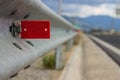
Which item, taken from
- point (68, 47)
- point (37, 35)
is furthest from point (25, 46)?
point (68, 47)

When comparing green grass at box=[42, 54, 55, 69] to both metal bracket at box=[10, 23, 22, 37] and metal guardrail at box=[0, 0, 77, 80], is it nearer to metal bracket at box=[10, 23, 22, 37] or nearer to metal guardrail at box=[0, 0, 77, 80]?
metal guardrail at box=[0, 0, 77, 80]

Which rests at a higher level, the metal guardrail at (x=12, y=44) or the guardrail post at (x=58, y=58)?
the metal guardrail at (x=12, y=44)

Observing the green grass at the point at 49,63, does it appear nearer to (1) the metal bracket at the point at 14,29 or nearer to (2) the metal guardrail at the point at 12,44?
(2) the metal guardrail at the point at 12,44

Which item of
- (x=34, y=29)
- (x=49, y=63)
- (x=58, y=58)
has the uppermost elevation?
(x=34, y=29)

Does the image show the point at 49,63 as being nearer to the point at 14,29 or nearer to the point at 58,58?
the point at 58,58

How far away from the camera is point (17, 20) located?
4848 millimetres

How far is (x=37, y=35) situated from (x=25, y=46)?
18 cm

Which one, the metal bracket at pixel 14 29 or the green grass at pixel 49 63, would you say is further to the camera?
the green grass at pixel 49 63

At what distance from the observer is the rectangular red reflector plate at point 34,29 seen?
4.81 m

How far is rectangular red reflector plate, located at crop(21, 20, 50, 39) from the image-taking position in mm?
4812

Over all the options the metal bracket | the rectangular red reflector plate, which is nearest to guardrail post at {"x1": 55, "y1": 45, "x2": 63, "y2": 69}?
the rectangular red reflector plate

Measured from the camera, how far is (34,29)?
4.87 metres

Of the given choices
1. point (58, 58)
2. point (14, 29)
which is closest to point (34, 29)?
point (14, 29)

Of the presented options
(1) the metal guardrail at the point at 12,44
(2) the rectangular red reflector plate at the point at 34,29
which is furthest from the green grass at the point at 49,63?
(1) the metal guardrail at the point at 12,44
